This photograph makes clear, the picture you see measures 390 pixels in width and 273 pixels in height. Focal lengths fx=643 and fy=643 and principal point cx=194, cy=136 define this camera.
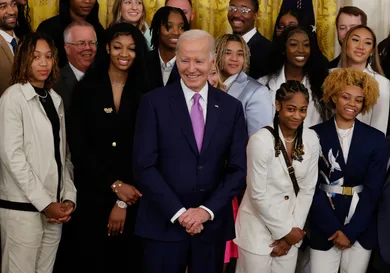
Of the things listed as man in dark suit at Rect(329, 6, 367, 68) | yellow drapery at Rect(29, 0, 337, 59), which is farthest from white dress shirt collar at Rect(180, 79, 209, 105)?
yellow drapery at Rect(29, 0, 337, 59)

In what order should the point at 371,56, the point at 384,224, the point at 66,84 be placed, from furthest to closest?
the point at 371,56 < the point at 66,84 < the point at 384,224

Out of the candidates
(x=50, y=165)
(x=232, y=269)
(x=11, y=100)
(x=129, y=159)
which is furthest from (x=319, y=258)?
(x=11, y=100)

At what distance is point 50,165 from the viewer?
3279 mm

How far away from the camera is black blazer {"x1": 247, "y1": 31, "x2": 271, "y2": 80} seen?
436cm

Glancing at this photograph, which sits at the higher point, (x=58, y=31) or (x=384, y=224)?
(x=58, y=31)

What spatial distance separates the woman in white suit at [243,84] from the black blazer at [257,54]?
0.31 m

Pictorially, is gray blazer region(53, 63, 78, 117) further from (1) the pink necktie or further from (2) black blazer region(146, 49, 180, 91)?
(1) the pink necktie

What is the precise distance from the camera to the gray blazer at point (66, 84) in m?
3.74

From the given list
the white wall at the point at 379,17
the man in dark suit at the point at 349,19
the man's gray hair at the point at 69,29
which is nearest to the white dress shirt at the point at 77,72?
the man's gray hair at the point at 69,29

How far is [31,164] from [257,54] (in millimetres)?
1890

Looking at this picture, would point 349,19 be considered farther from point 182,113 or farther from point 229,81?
point 182,113

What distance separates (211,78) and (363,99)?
0.88m

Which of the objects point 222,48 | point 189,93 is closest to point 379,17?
point 222,48

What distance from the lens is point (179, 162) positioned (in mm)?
2795
